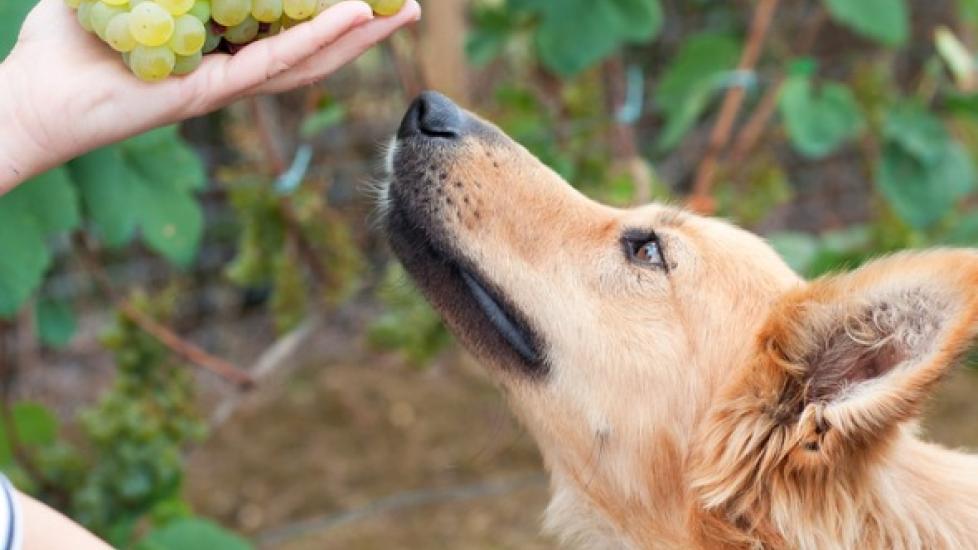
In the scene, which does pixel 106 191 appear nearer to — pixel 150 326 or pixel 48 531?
pixel 150 326

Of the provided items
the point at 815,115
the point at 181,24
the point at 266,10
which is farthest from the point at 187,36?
the point at 815,115

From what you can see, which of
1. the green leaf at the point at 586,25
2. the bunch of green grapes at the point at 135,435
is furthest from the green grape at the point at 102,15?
the green leaf at the point at 586,25

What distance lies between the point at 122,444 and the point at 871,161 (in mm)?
3419

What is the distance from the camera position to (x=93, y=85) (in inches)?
56.2

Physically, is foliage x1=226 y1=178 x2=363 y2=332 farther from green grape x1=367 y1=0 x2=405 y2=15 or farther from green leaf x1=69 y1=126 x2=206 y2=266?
green grape x1=367 y1=0 x2=405 y2=15

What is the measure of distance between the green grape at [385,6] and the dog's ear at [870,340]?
0.81m

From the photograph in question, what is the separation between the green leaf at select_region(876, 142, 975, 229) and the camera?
3473 mm

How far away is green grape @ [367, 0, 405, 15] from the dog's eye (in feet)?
2.37

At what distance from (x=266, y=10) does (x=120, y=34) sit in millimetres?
214

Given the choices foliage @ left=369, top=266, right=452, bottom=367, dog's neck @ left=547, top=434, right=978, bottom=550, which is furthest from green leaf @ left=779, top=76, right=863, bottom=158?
dog's neck @ left=547, top=434, right=978, bottom=550

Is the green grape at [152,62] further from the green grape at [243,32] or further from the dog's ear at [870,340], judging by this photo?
the dog's ear at [870,340]

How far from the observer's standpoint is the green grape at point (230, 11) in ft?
4.92

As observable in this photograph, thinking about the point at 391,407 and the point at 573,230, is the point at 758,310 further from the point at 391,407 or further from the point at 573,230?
the point at 391,407

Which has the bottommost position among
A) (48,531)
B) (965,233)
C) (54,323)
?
(965,233)
